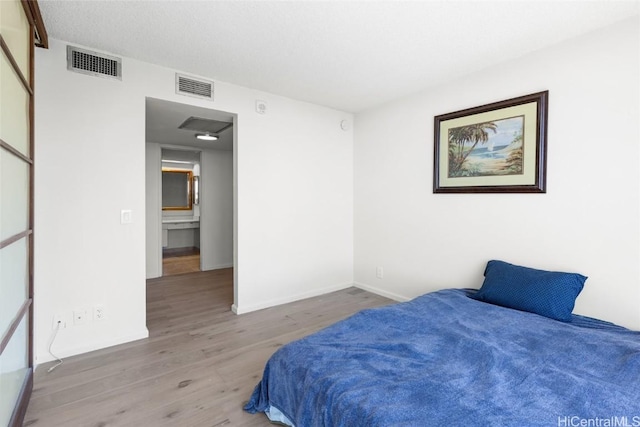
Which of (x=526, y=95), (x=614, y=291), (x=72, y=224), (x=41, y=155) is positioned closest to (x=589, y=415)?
(x=614, y=291)

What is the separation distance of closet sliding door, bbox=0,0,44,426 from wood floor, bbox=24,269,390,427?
264mm

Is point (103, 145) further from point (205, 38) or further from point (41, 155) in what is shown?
point (205, 38)

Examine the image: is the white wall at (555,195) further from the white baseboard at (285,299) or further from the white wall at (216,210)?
the white wall at (216,210)

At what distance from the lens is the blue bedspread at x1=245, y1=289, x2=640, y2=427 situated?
1.17m

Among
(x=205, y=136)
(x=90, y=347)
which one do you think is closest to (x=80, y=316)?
(x=90, y=347)

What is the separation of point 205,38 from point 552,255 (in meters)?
3.13

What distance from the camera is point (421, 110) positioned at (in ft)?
11.0

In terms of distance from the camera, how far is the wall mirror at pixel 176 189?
23.9 ft

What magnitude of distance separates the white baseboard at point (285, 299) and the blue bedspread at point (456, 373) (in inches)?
62.5

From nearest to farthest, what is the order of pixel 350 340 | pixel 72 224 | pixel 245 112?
pixel 350 340 < pixel 72 224 < pixel 245 112

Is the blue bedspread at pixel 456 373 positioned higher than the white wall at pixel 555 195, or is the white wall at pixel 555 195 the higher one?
the white wall at pixel 555 195

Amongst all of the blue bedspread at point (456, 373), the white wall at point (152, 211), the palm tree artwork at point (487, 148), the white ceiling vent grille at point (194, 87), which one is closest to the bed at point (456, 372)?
the blue bedspread at point (456, 373)

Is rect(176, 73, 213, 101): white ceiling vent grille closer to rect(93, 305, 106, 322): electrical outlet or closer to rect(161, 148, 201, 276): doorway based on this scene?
rect(93, 305, 106, 322): electrical outlet

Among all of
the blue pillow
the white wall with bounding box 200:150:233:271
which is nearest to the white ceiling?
Answer: the white wall with bounding box 200:150:233:271
